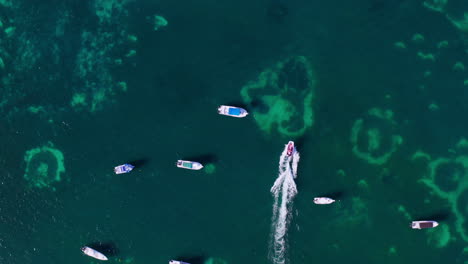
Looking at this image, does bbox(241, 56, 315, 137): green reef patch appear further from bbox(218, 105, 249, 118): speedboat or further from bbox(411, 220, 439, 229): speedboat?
bbox(411, 220, 439, 229): speedboat

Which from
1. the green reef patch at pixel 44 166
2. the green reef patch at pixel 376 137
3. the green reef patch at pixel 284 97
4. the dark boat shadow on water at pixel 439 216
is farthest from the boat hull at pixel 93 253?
the dark boat shadow on water at pixel 439 216

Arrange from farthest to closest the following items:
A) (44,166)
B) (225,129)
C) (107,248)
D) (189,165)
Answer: (44,166) → (107,248) → (225,129) → (189,165)

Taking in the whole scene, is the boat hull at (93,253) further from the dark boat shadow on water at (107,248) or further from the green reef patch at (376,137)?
the green reef patch at (376,137)

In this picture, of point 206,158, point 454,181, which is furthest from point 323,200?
point 454,181

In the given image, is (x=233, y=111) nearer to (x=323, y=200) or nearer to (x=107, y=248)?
(x=323, y=200)

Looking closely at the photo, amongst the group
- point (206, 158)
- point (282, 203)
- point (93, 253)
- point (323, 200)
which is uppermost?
point (206, 158)

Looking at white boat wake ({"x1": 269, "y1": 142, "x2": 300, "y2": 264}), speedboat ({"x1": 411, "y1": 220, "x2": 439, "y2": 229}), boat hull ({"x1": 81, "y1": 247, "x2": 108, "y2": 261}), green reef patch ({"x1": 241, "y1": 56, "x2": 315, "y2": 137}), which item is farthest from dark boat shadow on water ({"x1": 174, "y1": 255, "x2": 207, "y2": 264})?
speedboat ({"x1": 411, "y1": 220, "x2": 439, "y2": 229})

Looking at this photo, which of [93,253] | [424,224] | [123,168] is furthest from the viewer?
[93,253]
